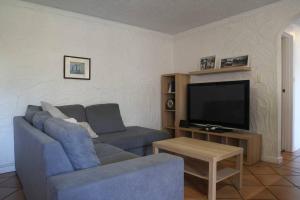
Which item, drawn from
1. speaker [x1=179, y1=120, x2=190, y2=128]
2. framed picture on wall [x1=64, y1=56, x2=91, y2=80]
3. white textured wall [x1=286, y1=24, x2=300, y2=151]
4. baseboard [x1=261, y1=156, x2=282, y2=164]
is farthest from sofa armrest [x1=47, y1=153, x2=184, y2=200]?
white textured wall [x1=286, y1=24, x2=300, y2=151]

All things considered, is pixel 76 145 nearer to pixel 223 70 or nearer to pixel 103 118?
pixel 103 118

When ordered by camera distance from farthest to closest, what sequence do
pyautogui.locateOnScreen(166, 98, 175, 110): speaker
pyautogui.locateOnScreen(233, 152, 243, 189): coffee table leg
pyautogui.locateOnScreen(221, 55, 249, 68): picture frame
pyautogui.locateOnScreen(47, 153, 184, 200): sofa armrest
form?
pyautogui.locateOnScreen(166, 98, 175, 110): speaker
pyautogui.locateOnScreen(221, 55, 249, 68): picture frame
pyautogui.locateOnScreen(233, 152, 243, 189): coffee table leg
pyautogui.locateOnScreen(47, 153, 184, 200): sofa armrest

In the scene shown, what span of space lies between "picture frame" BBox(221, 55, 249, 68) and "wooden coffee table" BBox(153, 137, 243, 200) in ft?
5.39

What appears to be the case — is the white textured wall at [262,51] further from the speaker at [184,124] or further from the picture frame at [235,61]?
the speaker at [184,124]

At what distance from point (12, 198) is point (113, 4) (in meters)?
2.62

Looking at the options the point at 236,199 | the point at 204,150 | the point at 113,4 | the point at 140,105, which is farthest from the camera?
the point at 140,105

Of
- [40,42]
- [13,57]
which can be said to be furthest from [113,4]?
[13,57]

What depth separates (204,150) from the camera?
211 centimetres

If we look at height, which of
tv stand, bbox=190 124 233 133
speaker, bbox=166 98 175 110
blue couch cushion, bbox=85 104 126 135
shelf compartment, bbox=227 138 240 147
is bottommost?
shelf compartment, bbox=227 138 240 147

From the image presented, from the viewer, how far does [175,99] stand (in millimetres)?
4039

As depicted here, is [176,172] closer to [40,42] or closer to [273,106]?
[273,106]

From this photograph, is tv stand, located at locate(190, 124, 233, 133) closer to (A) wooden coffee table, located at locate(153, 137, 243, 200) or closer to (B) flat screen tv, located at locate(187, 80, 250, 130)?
(B) flat screen tv, located at locate(187, 80, 250, 130)

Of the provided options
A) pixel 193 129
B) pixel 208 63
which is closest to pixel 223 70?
pixel 208 63

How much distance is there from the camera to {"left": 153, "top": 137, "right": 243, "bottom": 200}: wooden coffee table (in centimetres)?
189
